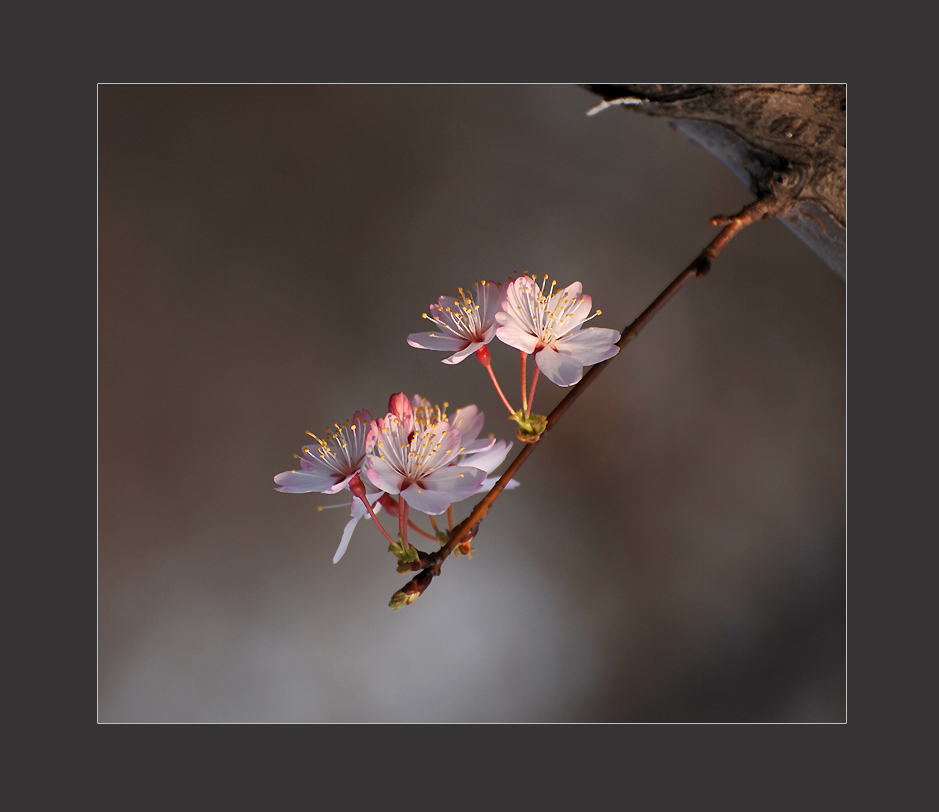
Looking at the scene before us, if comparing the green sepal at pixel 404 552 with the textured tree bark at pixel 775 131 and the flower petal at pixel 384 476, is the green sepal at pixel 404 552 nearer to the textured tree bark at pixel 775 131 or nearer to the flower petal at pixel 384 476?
the flower petal at pixel 384 476

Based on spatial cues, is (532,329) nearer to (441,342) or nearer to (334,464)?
(441,342)

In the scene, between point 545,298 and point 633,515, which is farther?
point 633,515

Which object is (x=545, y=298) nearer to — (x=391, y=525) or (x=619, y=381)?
(x=391, y=525)

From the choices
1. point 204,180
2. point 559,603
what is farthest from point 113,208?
point 559,603

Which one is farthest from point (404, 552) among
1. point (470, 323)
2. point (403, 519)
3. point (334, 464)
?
point (470, 323)

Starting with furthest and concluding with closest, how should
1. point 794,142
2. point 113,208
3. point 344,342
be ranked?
point 344,342
point 113,208
point 794,142

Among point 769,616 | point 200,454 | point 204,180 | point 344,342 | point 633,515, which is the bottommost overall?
point 769,616
